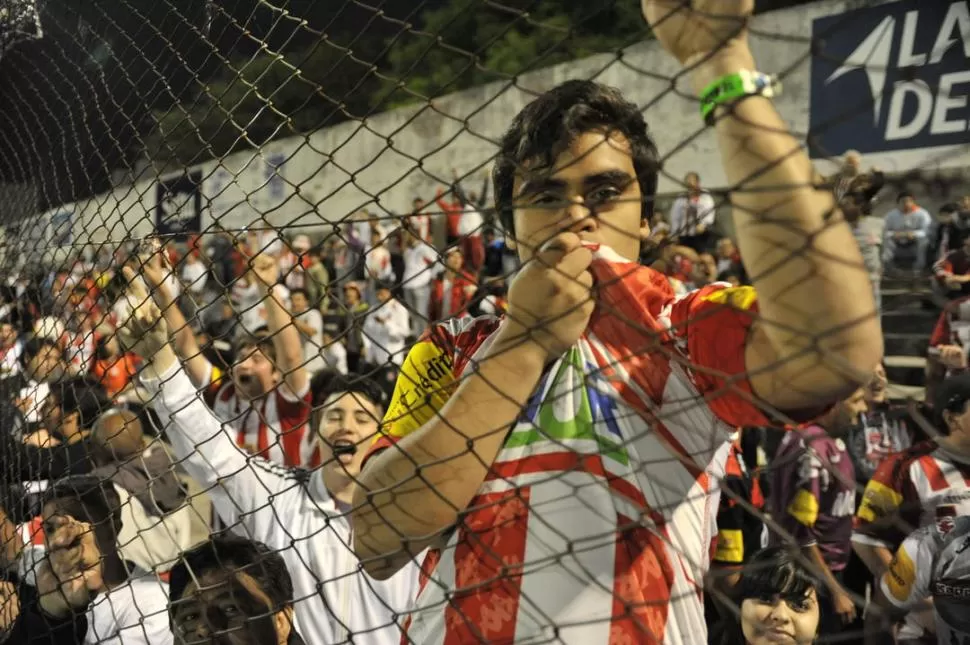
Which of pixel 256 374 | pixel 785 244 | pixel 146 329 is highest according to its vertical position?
pixel 256 374

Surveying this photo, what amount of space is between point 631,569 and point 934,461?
2104 millimetres

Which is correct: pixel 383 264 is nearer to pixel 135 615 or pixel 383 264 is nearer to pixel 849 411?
pixel 849 411

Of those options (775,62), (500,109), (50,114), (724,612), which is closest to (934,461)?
(724,612)

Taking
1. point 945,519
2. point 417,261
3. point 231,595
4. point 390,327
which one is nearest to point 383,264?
point 417,261

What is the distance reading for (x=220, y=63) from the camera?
6.20ft

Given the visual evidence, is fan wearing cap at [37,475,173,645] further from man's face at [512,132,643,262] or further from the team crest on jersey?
the team crest on jersey

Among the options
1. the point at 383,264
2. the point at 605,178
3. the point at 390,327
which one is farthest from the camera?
the point at 383,264

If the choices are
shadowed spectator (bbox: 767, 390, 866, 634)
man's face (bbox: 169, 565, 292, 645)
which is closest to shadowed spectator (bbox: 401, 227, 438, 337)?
shadowed spectator (bbox: 767, 390, 866, 634)

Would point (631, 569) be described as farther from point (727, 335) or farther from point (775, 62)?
point (775, 62)

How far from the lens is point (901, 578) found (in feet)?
7.61

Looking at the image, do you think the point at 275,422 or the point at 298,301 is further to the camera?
the point at 298,301

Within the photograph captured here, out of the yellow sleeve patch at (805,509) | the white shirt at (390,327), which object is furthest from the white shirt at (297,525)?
the white shirt at (390,327)

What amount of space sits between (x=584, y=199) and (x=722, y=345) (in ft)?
0.90

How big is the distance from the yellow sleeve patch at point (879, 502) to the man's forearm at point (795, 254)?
6.48 feet
